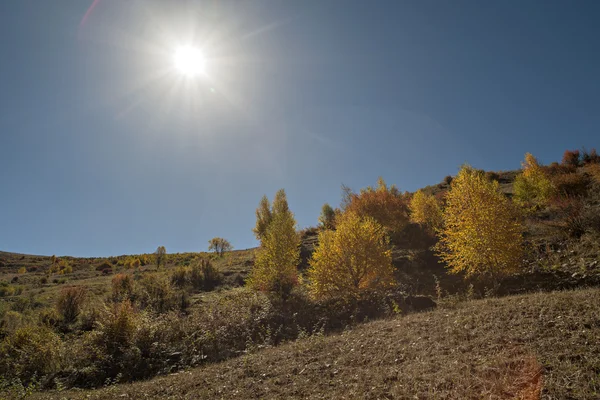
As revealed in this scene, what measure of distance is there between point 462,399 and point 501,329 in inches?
175

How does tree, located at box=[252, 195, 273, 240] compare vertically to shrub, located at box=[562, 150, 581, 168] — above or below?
below

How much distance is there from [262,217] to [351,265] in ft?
103

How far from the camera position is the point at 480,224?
1752 cm

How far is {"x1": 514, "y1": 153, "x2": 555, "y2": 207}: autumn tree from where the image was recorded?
110 feet

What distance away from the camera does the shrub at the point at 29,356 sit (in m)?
13.4

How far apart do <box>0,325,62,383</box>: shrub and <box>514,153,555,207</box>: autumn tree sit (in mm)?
46352

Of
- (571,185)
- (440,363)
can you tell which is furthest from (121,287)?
(571,185)

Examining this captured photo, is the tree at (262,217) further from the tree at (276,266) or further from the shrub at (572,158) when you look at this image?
the shrub at (572,158)

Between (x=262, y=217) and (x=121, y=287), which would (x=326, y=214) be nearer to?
(x=262, y=217)

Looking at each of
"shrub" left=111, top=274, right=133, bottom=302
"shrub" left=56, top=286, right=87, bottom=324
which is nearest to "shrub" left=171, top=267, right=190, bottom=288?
"shrub" left=111, top=274, right=133, bottom=302

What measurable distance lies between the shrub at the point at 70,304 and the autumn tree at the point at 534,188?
49.1m

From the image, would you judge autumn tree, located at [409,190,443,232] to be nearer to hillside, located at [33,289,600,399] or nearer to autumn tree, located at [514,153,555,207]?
autumn tree, located at [514,153,555,207]

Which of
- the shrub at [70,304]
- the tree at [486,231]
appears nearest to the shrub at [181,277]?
the shrub at [70,304]

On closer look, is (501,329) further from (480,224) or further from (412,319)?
(480,224)
